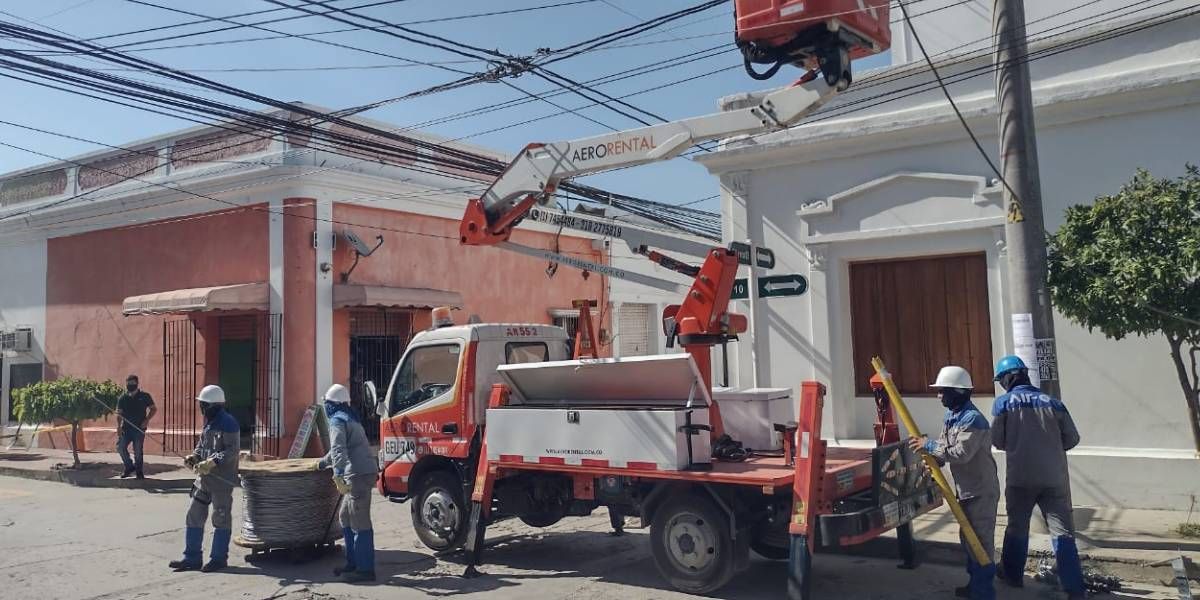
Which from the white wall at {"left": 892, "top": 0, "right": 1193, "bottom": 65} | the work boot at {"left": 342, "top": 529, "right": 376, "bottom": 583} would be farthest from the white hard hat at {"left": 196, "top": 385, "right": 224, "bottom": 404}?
the white wall at {"left": 892, "top": 0, "right": 1193, "bottom": 65}

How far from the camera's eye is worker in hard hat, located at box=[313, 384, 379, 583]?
7.99 metres

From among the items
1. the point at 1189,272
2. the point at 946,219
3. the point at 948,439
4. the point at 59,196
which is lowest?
the point at 948,439

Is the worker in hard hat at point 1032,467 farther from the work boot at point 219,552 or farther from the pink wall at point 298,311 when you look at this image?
the pink wall at point 298,311

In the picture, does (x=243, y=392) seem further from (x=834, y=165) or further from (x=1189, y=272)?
(x=1189, y=272)

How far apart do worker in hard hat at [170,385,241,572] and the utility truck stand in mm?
1494

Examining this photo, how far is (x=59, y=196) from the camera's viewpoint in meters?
20.2

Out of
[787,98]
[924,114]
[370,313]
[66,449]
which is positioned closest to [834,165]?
[924,114]

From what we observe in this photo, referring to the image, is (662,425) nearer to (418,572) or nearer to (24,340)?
(418,572)

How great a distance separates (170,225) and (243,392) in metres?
3.74

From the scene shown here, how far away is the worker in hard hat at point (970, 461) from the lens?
21.7 feet

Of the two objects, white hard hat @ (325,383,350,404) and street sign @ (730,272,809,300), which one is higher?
street sign @ (730,272,809,300)

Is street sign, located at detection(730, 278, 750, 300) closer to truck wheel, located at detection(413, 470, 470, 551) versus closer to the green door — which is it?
truck wheel, located at detection(413, 470, 470, 551)

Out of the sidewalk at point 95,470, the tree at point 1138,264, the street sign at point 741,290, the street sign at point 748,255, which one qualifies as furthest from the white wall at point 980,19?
the sidewalk at point 95,470

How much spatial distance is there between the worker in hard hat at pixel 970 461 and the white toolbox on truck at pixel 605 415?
5.66ft
